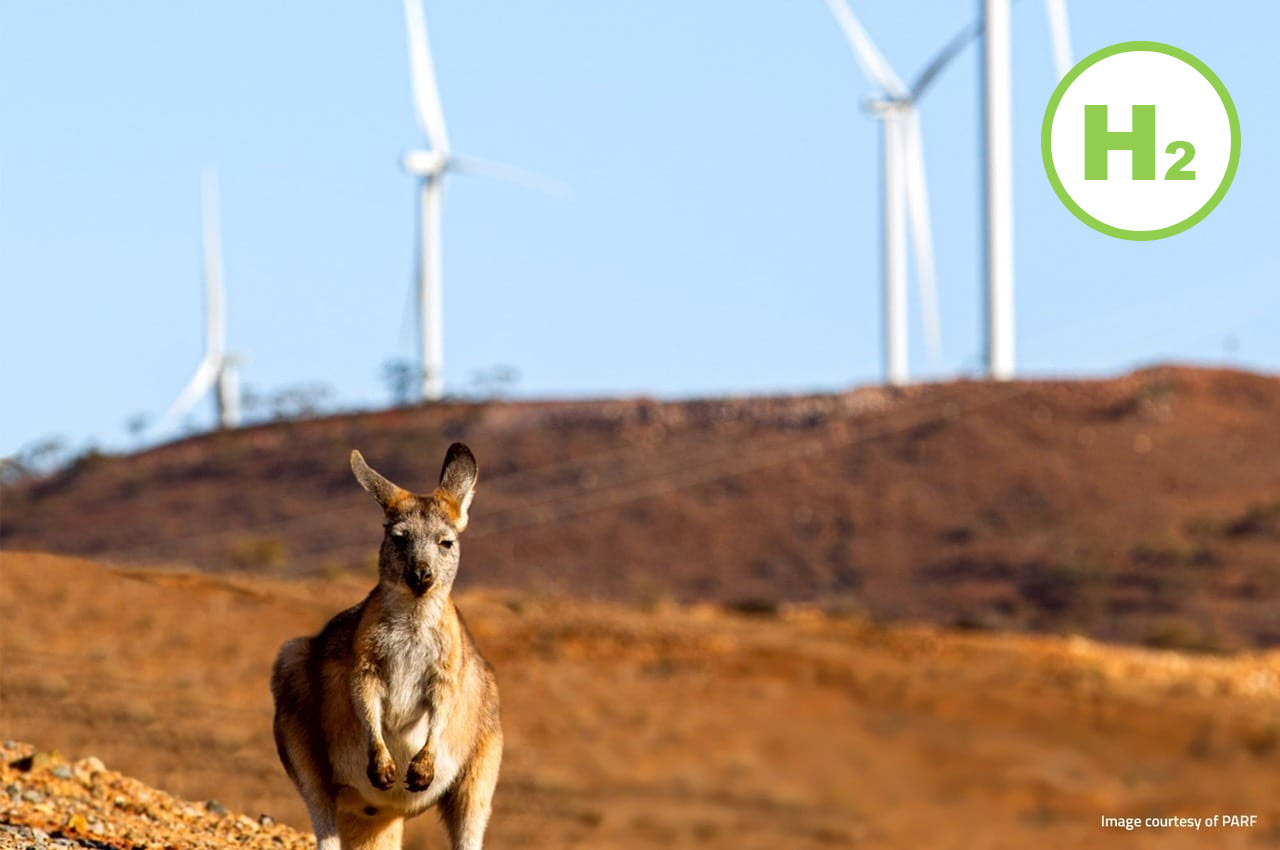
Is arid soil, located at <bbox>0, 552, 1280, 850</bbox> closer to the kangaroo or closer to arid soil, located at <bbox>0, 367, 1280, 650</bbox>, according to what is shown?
the kangaroo

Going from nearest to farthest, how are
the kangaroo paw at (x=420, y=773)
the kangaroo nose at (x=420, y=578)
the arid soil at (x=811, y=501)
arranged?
the kangaroo nose at (x=420, y=578), the kangaroo paw at (x=420, y=773), the arid soil at (x=811, y=501)

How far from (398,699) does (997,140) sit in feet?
181

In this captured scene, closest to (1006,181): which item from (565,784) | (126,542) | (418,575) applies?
(126,542)

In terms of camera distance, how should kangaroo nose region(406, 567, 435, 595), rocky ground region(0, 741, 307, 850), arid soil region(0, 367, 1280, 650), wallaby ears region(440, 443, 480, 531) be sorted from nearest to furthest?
1. kangaroo nose region(406, 567, 435, 595)
2. wallaby ears region(440, 443, 480, 531)
3. rocky ground region(0, 741, 307, 850)
4. arid soil region(0, 367, 1280, 650)

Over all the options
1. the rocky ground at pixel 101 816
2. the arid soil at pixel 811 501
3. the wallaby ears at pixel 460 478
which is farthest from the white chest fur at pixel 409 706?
the arid soil at pixel 811 501

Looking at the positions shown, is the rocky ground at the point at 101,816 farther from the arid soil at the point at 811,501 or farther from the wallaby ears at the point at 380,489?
the arid soil at the point at 811,501

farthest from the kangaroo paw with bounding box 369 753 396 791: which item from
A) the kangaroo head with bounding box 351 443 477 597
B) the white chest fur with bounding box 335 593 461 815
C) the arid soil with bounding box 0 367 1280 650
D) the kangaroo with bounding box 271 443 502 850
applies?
the arid soil with bounding box 0 367 1280 650

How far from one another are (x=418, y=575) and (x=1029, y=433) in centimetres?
6395

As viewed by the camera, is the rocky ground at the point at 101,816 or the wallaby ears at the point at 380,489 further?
the rocky ground at the point at 101,816

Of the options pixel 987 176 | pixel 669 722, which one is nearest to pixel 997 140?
pixel 987 176

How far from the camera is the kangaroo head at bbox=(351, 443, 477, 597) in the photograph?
30.5 ft

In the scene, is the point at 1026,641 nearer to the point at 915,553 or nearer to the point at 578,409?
the point at 915,553

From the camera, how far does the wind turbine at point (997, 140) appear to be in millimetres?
61688

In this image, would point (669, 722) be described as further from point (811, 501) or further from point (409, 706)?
point (811, 501)
